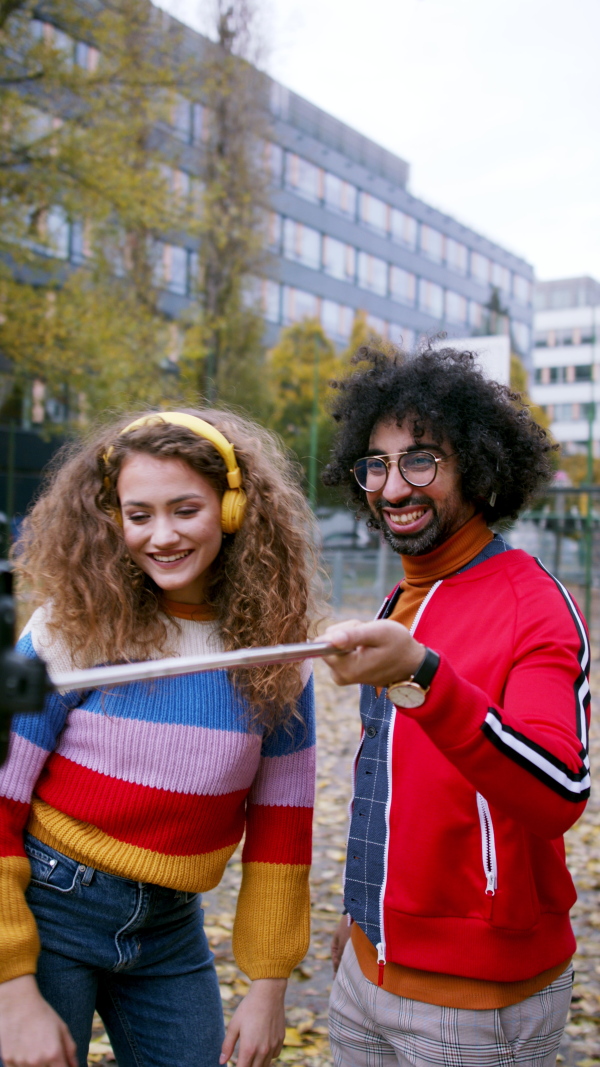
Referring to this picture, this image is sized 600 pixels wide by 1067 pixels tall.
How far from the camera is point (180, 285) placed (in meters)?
32.6

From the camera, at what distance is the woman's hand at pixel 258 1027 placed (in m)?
1.97

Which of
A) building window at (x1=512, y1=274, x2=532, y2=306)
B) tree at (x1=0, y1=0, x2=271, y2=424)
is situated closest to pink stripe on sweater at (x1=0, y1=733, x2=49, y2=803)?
tree at (x1=0, y1=0, x2=271, y2=424)

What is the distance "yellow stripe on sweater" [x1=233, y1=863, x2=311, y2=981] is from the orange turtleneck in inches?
5.4

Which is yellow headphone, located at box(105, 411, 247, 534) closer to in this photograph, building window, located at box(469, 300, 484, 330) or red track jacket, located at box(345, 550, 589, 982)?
red track jacket, located at box(345, 550, 589, 982)

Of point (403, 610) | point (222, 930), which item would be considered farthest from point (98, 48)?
point (403, 610)

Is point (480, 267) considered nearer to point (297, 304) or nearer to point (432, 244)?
point (432, 244)

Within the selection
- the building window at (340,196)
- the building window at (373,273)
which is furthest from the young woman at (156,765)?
the building window at (373,273)

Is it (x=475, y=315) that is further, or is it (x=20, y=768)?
(x=475, y=315)

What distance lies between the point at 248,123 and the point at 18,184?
11664mm

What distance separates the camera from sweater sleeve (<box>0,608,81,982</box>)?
1.78 meters

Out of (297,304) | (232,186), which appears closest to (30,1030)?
(232,186)

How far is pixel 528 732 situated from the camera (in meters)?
1.54

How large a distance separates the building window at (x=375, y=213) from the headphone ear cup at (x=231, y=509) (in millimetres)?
44027

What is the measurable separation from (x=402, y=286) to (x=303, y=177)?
9109 millimetres
